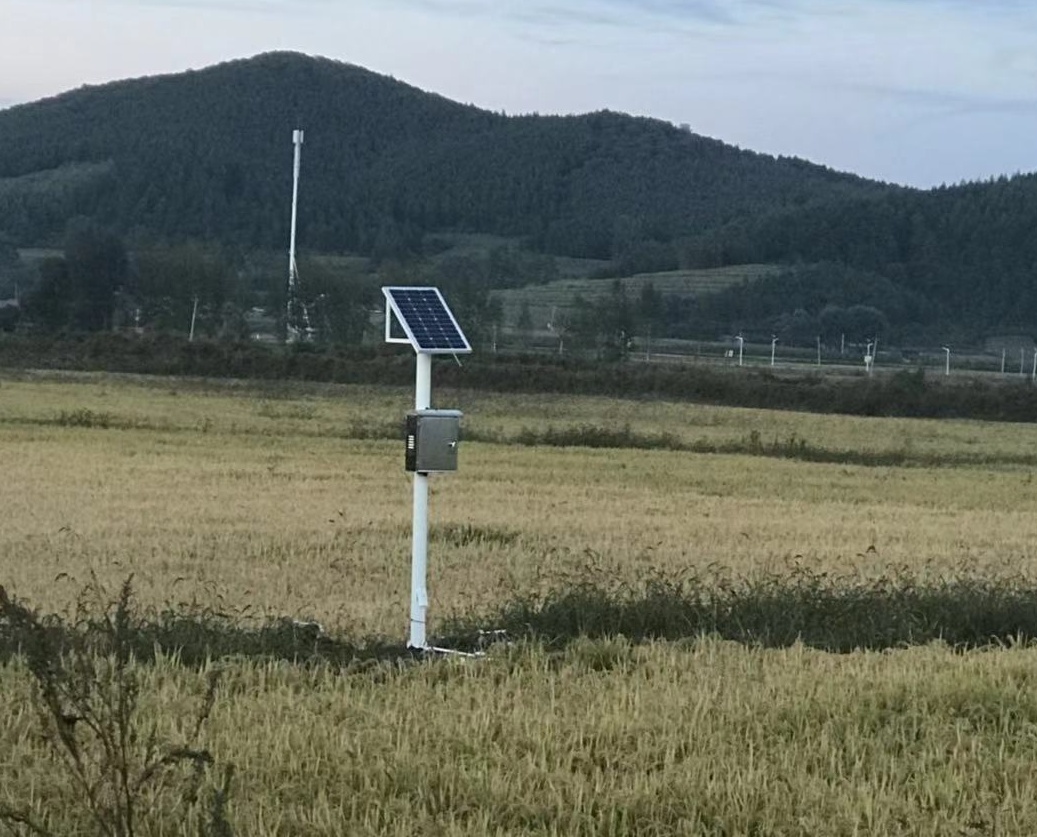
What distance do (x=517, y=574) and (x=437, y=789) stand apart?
26.2 feet

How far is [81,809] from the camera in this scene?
561 centimetres

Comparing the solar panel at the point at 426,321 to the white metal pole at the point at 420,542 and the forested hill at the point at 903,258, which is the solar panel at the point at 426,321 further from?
the forested hill at the point at 903,258

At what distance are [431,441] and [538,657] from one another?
1.64 meters

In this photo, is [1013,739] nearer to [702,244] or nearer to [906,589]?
[906,589]

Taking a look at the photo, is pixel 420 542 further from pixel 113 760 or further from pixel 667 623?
pixel 113 760

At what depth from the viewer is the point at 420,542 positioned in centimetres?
966

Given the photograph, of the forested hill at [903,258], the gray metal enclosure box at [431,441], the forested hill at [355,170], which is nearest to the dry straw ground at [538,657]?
the gray metal enclosure box at [431,441]

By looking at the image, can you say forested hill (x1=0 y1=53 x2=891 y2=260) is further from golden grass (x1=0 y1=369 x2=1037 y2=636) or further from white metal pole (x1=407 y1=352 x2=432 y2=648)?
white metal pole (x1=407 y1=352 x2=432 y2=648)

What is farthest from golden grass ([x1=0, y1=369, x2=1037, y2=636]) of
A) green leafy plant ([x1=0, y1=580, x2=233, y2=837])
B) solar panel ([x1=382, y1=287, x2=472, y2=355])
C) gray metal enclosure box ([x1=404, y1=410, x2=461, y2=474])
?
green leafy plant ([x1=0, y1=580, x2=233, y2=837])

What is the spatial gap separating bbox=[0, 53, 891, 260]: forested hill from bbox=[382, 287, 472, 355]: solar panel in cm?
12969

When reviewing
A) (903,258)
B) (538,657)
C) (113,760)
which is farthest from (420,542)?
(903,258)

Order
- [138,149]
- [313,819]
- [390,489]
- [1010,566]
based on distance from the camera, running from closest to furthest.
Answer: [313,819], [1010,566], [390,489], [138,149]

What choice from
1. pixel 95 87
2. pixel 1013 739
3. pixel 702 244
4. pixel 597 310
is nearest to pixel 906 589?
pixel 1013 739

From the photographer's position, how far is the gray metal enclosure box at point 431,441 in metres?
9.30
